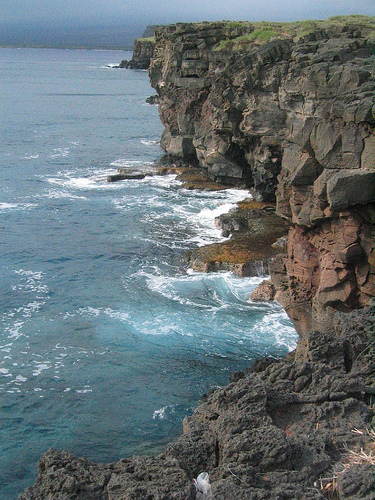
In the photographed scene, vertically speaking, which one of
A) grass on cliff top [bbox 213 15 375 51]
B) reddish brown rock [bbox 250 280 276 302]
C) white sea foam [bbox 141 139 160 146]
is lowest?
reddish brown rock [bbox 250 280 276 302]

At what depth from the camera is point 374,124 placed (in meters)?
20.3

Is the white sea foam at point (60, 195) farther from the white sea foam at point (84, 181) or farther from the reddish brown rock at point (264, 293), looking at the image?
the reddish brown rock at point (264, 293)

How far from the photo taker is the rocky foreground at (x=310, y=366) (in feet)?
39.1

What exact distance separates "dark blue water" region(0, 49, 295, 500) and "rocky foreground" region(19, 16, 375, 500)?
380 cm

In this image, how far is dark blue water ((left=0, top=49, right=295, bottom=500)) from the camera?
23312 millimetres

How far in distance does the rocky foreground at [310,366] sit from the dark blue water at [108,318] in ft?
12.5

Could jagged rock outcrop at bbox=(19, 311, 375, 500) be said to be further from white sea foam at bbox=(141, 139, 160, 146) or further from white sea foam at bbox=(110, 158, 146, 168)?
white sea foam at bbox=(141, 139, 160, 146)

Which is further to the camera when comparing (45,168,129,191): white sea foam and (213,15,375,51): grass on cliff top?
(213,15,375,51): grass on cliff top

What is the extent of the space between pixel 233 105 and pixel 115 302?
1011 inches

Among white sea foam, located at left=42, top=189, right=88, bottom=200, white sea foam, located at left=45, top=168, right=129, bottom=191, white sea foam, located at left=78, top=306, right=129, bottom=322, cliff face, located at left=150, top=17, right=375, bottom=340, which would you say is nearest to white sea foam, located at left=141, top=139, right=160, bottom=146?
white sea foam, located at left=45, top=168, right=129, bottom=191

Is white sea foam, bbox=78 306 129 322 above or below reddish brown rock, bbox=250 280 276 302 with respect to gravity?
below

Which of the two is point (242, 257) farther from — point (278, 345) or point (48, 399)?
point (48, 399)

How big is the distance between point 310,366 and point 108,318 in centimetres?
1737

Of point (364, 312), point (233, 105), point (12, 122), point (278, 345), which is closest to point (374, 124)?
point (364, 312)
